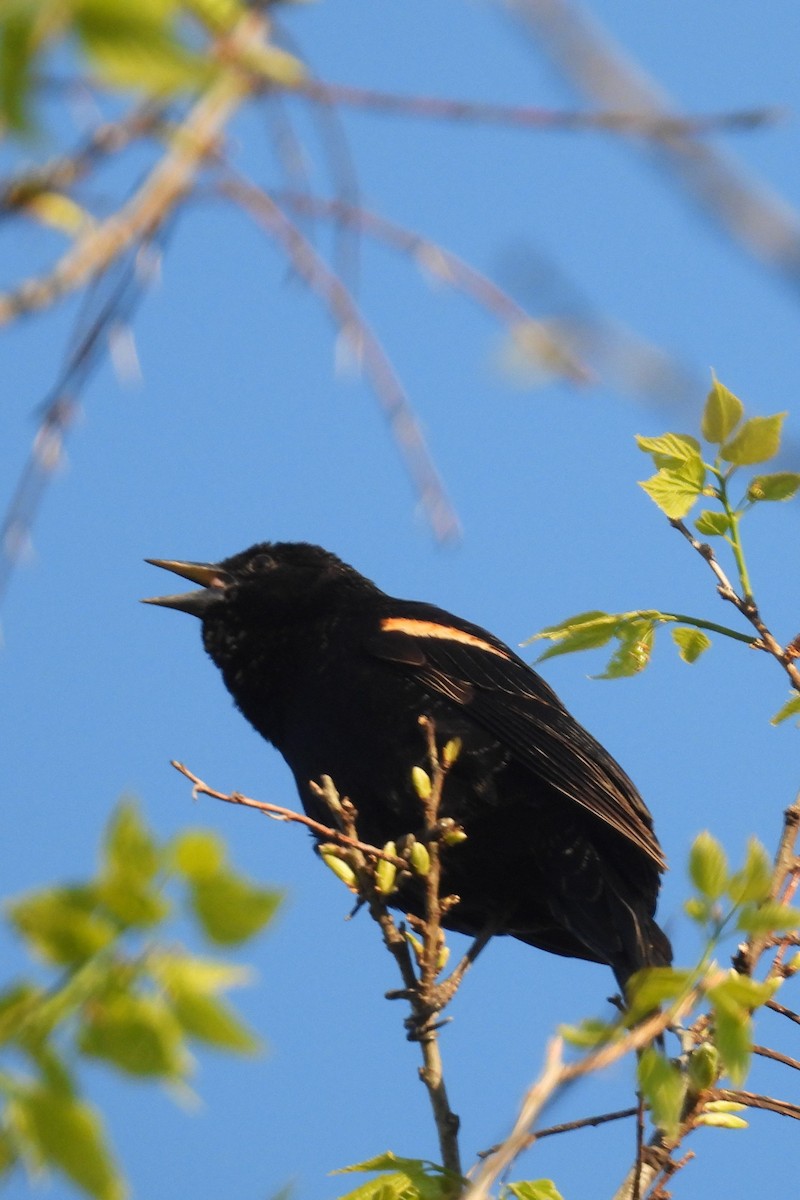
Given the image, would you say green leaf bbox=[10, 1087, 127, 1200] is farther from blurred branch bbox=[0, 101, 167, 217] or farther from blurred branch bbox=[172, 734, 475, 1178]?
blurred branch bbox=[172, 734, 475, 1178]

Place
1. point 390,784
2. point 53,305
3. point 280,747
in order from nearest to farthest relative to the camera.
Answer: point 53,305 → point 390,784 → point 280,747

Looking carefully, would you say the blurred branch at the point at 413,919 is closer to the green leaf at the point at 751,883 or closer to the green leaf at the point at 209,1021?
the green leaf at the point at 751,883

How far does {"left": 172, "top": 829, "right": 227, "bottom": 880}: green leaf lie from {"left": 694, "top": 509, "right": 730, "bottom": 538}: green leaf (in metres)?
1.53

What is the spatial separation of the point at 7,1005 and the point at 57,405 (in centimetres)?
63

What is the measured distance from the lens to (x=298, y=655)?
12.6ft

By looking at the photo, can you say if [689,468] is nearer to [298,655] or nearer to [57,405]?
[57,405]

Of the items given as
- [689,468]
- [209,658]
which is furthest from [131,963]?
[209,658]

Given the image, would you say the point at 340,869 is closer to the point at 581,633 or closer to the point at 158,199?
the point at 581,633

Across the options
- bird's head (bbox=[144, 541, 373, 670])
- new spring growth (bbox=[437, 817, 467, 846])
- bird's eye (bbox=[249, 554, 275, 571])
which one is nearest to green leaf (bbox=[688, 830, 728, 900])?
new spring growth (bbox=[437, 817, 467, 846])

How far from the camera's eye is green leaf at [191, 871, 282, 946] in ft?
2.98

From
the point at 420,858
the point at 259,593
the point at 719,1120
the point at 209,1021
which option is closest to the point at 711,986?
the point at 209,1021

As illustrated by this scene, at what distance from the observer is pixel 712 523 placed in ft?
7.57

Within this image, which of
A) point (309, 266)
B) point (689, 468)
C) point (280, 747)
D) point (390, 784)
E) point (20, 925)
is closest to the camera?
point (20, 925)

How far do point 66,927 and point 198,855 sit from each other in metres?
0.12
